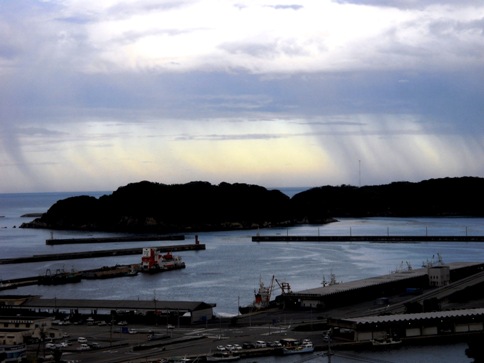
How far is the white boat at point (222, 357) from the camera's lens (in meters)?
23.5

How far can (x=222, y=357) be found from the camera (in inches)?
933

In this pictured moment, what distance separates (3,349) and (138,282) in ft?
85.4

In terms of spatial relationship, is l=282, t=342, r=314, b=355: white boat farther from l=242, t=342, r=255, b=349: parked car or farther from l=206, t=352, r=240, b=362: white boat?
l=206, t=352, r=240, b=362: white boat

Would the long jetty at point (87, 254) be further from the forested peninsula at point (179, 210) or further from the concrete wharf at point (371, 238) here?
the forested peninsula at point (179, 210)

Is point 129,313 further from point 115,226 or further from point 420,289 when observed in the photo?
point 115,226

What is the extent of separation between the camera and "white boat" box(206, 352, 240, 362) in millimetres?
23547

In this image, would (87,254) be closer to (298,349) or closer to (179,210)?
(179,210)

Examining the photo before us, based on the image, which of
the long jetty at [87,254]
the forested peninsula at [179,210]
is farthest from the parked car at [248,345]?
the forested peninsula at [179,210]

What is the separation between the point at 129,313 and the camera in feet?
104

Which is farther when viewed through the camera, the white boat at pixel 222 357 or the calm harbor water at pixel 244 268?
the calm harbor water at pixel 244 268

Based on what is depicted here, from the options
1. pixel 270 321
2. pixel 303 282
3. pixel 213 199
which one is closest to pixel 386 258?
pixel 303 282

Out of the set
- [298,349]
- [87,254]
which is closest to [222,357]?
[298,349]

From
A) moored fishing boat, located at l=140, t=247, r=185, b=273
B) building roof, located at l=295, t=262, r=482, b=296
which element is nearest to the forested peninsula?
moored fishing boat, located at l=140, t=247, r=185, b=273

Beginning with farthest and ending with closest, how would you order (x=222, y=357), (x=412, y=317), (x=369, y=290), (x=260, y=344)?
(x=369, y=290)
(x=412, y=317)
(x=260, y=344)
(x=222, y=357)
